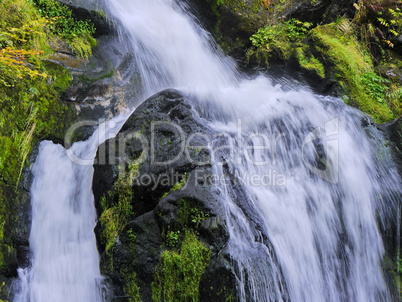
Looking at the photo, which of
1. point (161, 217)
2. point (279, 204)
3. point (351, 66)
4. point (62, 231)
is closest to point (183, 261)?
point (161, 217)

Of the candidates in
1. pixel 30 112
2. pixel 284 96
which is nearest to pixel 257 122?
pixel 284 96

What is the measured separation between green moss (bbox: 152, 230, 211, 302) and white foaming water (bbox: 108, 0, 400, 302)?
38 cm

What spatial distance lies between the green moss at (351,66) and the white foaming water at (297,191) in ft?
2.29

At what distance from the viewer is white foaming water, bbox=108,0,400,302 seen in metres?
4.05

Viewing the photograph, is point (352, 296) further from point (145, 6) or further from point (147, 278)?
point (145, 6)

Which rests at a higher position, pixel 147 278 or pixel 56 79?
pixel 56 79

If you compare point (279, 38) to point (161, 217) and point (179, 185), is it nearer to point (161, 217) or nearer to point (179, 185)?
point (179, 185)

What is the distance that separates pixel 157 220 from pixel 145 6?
6539 mm

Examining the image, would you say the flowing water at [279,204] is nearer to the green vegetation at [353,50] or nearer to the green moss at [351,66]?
the green moss at [351,66]

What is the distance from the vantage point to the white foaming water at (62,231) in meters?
4.39

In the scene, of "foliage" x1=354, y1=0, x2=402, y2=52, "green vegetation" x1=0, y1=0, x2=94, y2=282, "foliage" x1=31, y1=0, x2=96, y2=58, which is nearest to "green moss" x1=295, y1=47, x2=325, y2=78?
"foliage" x1=354, y1=0, x2=402, y2=52

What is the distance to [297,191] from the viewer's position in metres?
4.96

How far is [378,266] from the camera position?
483 centimetres

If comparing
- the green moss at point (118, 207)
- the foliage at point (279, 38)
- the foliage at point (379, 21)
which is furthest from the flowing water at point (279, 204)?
the foliage at point (379, 21)
